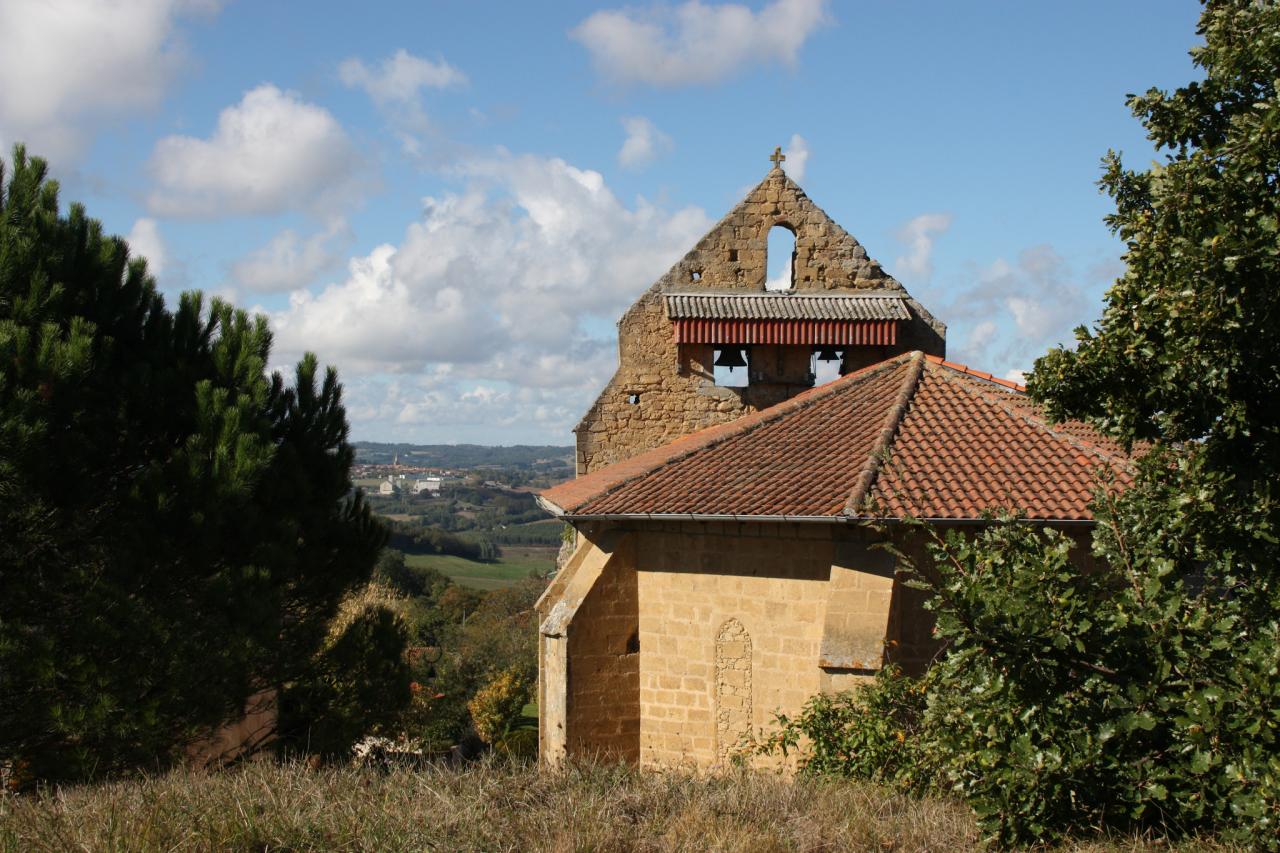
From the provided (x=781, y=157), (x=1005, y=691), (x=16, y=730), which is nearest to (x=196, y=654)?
(x=16, y=730)

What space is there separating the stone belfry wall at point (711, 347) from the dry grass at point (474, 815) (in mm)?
9545

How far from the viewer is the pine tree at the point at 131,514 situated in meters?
9.55

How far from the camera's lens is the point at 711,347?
16078 mm

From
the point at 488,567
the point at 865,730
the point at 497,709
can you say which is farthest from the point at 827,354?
the point at 488,567

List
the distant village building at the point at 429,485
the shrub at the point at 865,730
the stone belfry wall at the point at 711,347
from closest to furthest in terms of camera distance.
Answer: the shrub at the point at 865,730 < the stone belfry wall at the point at 711,347 < the distant village building at the point at 429,485

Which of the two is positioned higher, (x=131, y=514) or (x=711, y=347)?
(x=711, y=347)

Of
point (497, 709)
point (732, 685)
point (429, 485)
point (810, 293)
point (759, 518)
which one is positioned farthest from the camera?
point (429, 485)

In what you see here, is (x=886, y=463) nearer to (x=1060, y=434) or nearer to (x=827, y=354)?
(x=1060, y=434)

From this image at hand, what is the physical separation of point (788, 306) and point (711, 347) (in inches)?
51.4

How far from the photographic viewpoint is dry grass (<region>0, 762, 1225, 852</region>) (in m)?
5.20

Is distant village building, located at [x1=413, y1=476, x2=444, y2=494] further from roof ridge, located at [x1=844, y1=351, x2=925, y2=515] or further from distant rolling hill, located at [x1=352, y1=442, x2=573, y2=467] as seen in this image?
roof ridge, located at [x1=844, y1=351, x2=925, y2=515]

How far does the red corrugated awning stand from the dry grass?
9447 mm

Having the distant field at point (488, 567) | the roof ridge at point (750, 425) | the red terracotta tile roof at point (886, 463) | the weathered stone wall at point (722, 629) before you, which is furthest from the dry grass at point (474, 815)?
the distant field at point (488, 567)

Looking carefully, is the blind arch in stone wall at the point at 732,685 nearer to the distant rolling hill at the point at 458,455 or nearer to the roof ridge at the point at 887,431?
the roof ridge at the point at 887,431
